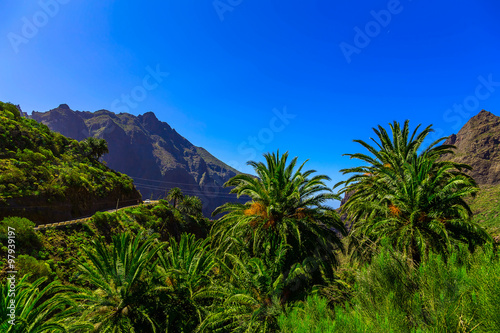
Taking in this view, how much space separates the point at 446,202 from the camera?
10.6 metres

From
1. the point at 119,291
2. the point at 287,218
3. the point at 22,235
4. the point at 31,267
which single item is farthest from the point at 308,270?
the point at 22,235

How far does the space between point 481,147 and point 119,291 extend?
188m

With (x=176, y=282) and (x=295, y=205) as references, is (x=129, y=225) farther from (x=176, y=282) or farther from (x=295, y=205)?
(x=295, y=205)

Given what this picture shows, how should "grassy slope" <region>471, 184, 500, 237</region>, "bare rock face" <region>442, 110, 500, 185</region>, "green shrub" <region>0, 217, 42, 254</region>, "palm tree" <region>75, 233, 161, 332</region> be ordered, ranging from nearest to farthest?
1. "palm tree" <region>75, 233, 161, 332</region>
2. "green shrub" <region>0, 217, 42, 254</region>
3. "grassy slope" <region>471, 184, 500, 237</region>
4. "bare rock face" <region>442, 110, 500, 185</region>

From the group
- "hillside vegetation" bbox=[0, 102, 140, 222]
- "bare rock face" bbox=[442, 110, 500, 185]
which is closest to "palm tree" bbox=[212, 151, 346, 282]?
"hillside vegetation" bbox=[0, 102, 140, 222]

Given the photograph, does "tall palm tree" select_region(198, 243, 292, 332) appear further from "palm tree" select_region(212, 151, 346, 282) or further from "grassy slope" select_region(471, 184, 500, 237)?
"grassy slope" select_region(471, 184, 500, 237)

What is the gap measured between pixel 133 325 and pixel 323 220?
11.5 m

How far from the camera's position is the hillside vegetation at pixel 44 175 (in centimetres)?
3027

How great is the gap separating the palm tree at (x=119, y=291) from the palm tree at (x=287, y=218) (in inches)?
203

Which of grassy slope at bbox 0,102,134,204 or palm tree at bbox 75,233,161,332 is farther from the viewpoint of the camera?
grassy slope at bbox 0,102,134,204

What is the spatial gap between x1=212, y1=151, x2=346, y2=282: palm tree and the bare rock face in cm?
14087

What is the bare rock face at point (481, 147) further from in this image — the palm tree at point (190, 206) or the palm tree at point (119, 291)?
the palm tree at point (119, 291)

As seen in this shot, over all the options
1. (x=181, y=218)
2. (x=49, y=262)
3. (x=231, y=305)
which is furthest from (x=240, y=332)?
(x=181, y=218)

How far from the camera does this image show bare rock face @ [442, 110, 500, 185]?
121 m
